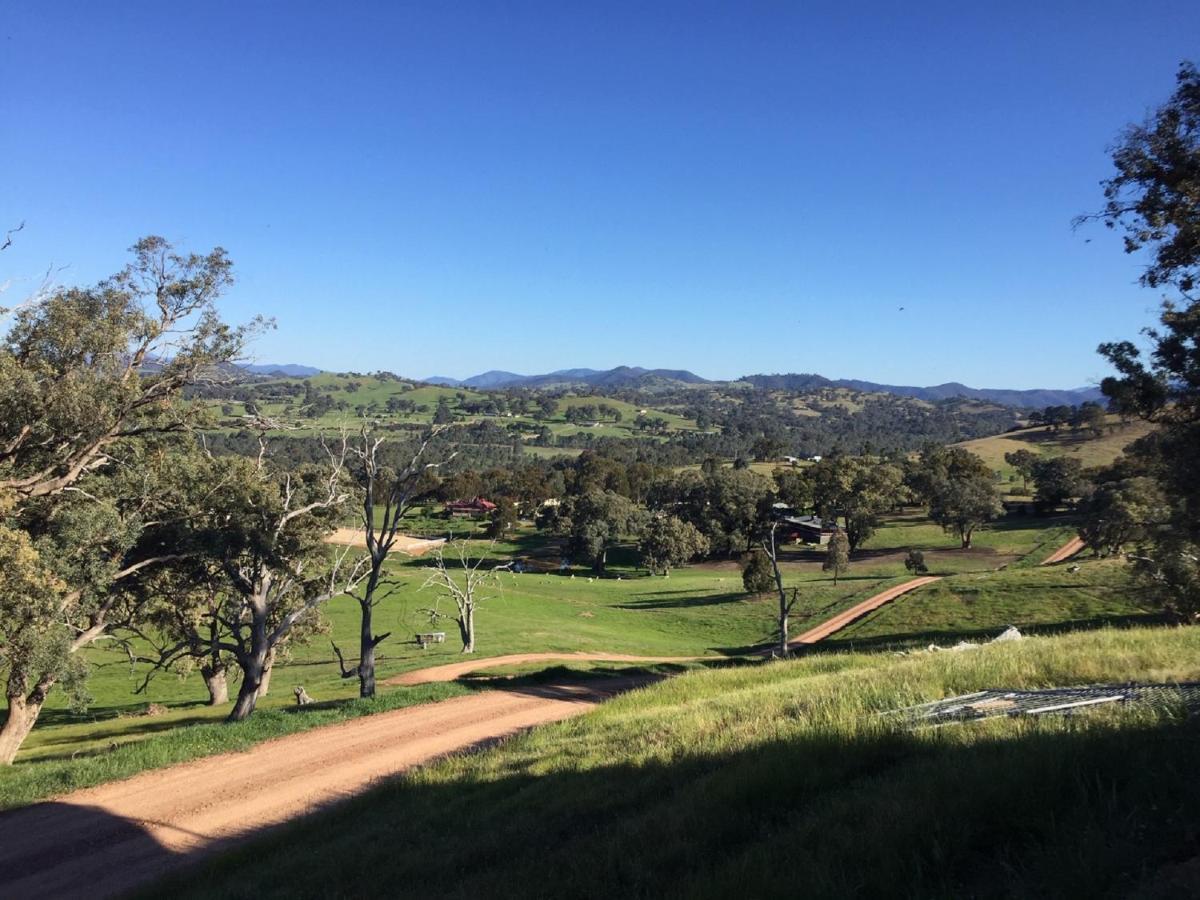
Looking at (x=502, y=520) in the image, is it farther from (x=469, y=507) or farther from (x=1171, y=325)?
(x=1171, y=325)

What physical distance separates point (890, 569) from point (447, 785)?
63.1 m

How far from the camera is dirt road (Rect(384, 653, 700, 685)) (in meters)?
24.9

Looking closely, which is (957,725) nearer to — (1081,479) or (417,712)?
(417,712)

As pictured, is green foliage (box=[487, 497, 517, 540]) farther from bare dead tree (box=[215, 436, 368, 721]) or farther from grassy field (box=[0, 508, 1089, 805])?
bare dead tree (box=[215, 436, 368, 721])

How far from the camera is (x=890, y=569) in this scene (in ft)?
217

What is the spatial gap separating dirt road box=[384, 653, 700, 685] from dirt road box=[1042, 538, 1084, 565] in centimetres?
4164

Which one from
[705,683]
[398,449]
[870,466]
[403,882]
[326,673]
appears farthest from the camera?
[398,449]

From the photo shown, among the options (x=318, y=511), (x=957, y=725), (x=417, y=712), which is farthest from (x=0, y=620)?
(x=957, y=725)

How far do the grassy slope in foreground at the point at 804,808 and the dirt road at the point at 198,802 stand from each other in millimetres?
1584

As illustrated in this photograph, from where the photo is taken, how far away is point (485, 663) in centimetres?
2781

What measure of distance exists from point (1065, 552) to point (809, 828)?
7034cm

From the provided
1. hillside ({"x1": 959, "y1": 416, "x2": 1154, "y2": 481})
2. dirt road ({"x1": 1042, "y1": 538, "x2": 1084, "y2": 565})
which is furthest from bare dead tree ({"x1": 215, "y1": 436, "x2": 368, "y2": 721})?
hillside ({"x1": 959, "y1": 416, "x2": 1154, "y2": 481})

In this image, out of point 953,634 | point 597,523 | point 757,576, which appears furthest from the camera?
point 597,523

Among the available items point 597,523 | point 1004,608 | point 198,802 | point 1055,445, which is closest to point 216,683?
point 198,802
